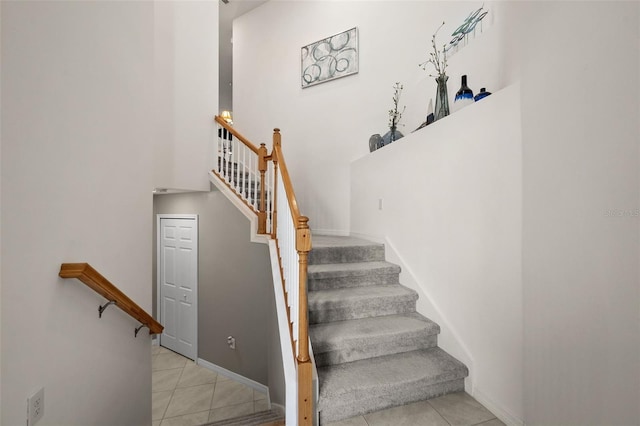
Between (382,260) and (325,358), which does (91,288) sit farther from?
(382,260)

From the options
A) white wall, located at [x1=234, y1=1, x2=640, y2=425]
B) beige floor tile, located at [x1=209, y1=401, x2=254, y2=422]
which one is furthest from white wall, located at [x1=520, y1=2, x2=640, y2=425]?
beige floor tile, located at [x1=209, y1=401, x2=254, y2=422]

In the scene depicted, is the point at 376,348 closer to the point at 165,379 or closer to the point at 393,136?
the point at 393,136

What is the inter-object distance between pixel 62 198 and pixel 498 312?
2.34 metres

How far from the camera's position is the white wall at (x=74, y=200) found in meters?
1.09

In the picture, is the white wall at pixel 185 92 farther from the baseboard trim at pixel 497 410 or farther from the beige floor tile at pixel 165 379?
the baseboard trim at pixel 497 410

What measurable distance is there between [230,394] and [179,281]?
1.81 m

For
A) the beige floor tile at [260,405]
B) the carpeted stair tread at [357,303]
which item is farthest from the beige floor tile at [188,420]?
the carpeted stair tread at [357,303]

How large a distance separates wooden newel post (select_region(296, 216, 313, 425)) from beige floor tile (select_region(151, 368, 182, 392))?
116 inches

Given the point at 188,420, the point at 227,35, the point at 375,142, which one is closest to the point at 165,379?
the point at 188,420

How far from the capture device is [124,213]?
1.82 metres

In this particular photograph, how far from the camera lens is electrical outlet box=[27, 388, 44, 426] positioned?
114 centimetres

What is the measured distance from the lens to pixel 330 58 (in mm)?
4082

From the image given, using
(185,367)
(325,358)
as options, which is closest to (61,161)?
(325,358)

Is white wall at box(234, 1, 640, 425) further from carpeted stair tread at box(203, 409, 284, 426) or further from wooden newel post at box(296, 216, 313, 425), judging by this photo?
carpeted stair tread at box(203, 409, 284, 426)
